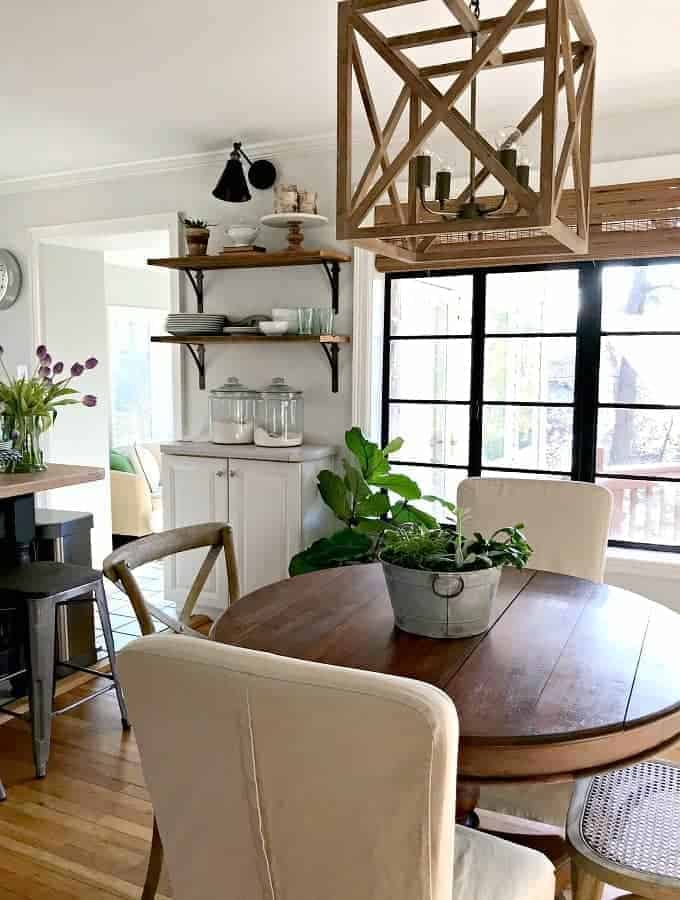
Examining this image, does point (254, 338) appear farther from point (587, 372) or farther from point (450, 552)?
point (450, 552)

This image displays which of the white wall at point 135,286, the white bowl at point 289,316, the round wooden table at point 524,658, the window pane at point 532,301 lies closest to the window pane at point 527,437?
the window pane at point 532,301

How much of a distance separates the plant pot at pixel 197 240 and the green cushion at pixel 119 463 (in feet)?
8.11

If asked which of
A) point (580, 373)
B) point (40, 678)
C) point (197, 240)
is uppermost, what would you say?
point (197, 240)

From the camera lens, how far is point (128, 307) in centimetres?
716

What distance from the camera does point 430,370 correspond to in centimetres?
390

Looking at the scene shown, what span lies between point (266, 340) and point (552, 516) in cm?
180

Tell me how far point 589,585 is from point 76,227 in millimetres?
3754

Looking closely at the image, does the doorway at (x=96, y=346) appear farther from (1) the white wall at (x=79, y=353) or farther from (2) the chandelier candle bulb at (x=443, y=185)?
(2) the chandelier candle bulb at (x=443, y=185)

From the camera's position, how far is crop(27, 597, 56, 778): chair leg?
102 inches

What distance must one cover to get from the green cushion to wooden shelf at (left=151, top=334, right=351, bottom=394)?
6.94 feet

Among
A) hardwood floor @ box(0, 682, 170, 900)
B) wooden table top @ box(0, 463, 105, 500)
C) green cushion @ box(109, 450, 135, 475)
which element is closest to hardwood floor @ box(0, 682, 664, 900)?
hardwood floor @ box(0, 682, 170, 900)

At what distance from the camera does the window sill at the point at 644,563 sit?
11.0 feet

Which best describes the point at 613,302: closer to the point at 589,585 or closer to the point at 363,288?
the point at 363,288

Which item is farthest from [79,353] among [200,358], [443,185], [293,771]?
[293,771]
